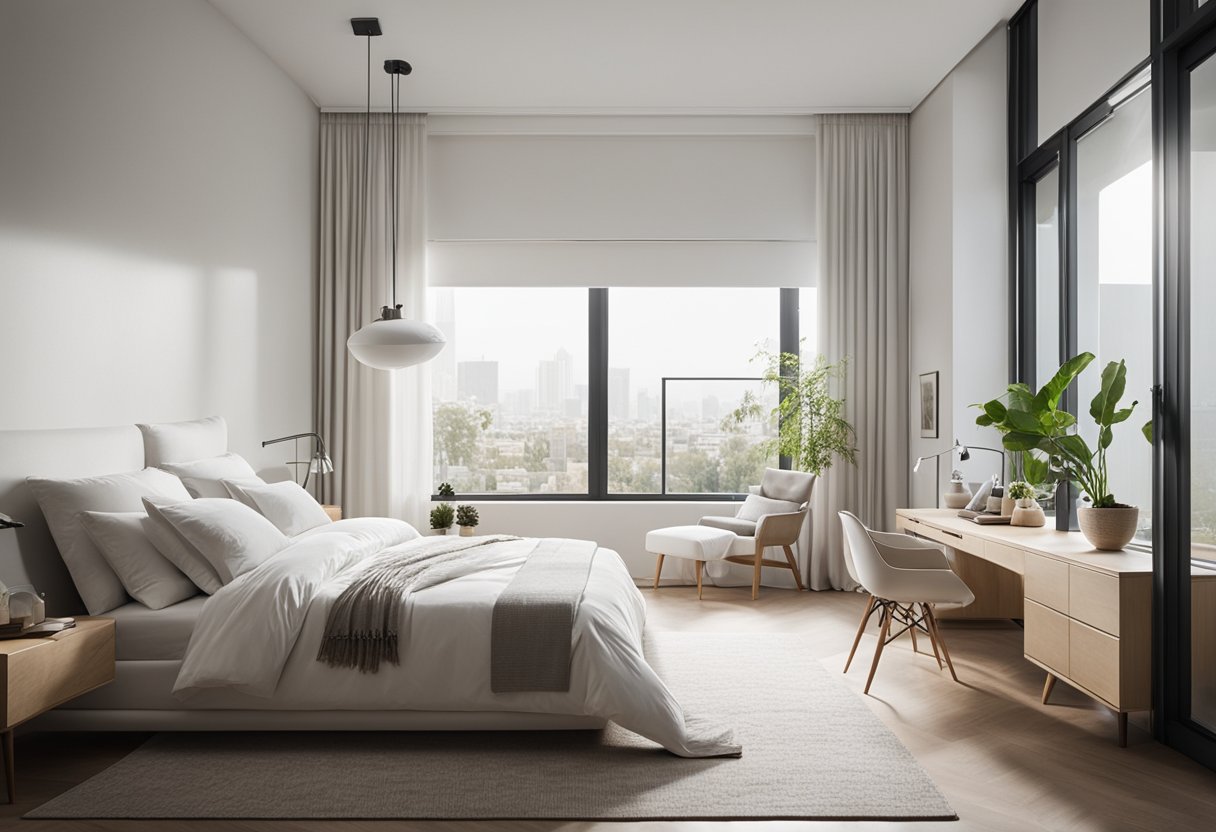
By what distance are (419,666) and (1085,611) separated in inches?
99.6

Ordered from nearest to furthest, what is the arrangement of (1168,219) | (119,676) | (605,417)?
(119,676), (1168,219), (605,417)

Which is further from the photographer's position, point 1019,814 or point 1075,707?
point 1075,707

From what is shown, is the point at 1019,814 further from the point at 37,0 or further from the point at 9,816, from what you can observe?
the point at 37,0

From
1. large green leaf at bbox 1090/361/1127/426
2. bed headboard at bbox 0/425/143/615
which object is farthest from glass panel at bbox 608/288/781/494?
bed headboard at bbox 0/425/143/615

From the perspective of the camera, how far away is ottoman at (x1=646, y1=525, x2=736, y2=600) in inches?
223

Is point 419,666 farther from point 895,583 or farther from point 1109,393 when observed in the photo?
point 1109,393

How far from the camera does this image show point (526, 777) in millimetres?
2814

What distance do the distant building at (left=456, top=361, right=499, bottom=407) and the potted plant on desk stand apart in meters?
3.76

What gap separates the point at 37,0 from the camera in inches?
126

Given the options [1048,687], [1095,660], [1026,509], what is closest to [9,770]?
[1095,660]

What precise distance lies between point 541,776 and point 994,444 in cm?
379

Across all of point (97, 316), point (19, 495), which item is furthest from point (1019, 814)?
point (97, 316)

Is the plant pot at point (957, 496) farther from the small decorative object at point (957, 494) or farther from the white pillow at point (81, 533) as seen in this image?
the white pillow at point (81, 533)

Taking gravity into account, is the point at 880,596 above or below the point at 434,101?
below
